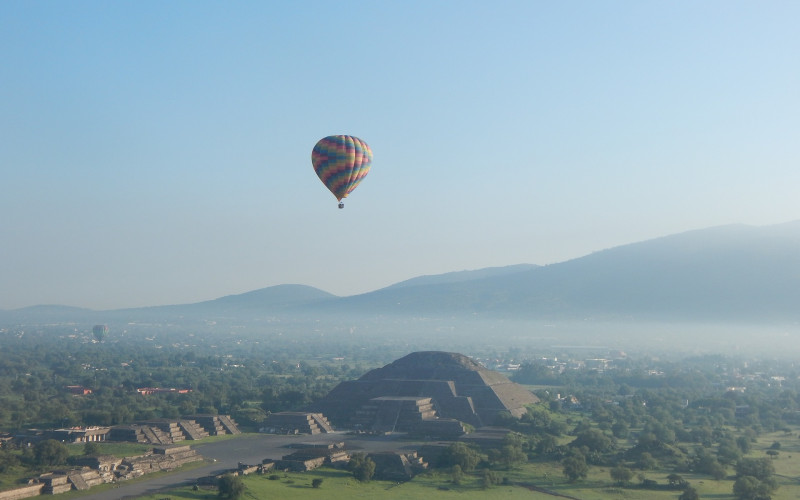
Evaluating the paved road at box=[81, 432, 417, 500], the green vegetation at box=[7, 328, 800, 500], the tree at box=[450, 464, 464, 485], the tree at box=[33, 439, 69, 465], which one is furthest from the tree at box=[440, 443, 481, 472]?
the tree at box=[33, 439, 69, 465]

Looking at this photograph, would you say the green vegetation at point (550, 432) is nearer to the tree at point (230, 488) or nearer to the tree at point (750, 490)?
the tree at point (750, 490)

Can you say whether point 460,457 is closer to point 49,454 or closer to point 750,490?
point 750,490

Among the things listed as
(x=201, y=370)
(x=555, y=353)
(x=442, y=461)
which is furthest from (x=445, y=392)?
(x=555, y=353)

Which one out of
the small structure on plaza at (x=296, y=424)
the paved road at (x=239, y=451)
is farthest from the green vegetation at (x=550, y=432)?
the paved road at (x=239, y=451)

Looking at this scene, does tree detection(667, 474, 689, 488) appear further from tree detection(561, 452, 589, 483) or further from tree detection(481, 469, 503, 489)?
tree detection(481, 469, 503, 489)

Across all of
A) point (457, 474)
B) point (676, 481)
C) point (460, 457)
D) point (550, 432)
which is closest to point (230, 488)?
point (457, 474)
